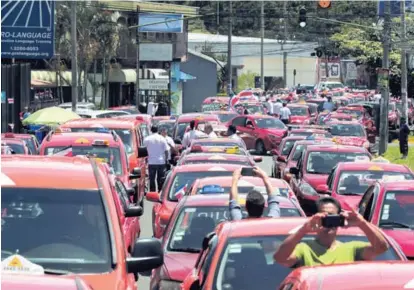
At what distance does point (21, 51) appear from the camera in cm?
3412

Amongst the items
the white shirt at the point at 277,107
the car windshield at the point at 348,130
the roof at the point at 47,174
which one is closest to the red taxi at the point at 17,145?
the roof at the point at 47,174

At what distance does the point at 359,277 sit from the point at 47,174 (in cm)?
314

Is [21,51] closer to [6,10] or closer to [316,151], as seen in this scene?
[6,10]

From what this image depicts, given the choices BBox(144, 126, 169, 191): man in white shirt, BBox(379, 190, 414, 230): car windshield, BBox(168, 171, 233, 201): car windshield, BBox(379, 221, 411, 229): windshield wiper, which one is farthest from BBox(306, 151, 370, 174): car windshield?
BBox(379, 221, 411, 229): windshield wiper

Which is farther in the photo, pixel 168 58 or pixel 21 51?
pixel 168 58

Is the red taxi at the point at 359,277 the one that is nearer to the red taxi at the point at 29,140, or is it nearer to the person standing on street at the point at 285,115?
the red taxi at the point at 29,140

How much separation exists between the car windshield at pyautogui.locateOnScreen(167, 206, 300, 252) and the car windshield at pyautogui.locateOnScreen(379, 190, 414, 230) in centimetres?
233

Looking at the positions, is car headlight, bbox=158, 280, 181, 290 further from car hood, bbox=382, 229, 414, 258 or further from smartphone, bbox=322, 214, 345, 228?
car hood, bbox=382, 229, 414, 258

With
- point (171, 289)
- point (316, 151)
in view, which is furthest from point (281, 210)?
point (316, 151)

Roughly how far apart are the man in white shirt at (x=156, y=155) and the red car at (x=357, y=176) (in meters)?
5.38

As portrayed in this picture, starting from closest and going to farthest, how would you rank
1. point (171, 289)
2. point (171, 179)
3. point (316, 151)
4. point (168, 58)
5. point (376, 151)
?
point (171, 289) < point (171, 179) < point (316, 151) < point (376, 151) < point (168, 58)

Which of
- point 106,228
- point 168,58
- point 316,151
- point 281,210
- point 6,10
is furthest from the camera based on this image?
point 168,58

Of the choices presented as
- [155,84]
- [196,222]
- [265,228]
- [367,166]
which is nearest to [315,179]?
[367,166]

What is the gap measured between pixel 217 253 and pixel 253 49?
102 m
